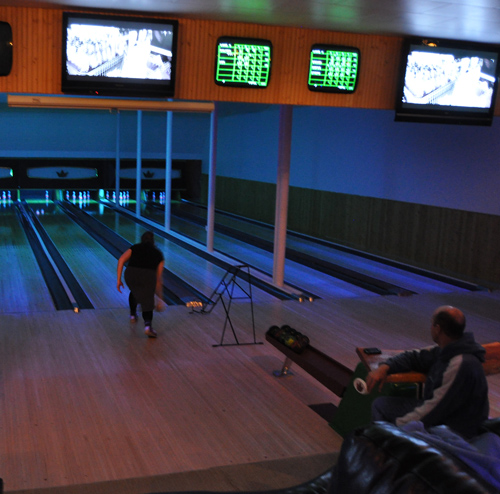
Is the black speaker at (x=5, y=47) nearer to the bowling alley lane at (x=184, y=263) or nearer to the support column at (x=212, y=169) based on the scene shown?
the bowling alley lane at (x=184, y=263)

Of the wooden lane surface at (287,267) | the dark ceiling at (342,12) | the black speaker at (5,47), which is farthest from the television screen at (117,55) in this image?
the wooden lane surface at (287,267)

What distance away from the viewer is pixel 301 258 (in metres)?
10.4

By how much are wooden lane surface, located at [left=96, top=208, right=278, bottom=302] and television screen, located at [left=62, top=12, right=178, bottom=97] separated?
318cm

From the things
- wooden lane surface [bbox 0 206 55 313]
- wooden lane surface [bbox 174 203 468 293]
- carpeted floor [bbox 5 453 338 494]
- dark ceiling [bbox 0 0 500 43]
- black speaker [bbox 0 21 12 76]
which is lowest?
wooden lane surface [bbox 0 206 55 313]

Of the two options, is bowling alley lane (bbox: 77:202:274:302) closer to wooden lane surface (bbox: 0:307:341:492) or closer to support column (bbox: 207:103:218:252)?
support column (bbox: 207:103:218:252)

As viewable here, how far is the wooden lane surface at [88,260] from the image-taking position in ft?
24.6

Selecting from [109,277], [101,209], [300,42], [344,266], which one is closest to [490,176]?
[344,266]

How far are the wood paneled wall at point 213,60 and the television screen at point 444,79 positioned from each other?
25cm

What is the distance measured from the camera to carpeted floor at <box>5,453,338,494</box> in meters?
3.25

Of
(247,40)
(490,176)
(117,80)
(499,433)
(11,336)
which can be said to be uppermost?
(247,40)

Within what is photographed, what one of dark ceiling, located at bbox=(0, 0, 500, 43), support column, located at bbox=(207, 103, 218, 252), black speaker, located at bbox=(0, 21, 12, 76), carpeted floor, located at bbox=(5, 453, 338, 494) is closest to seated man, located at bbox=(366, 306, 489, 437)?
carpeted floor, located at bbox=(5, 453, 338, 494)

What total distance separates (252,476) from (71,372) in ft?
6.78

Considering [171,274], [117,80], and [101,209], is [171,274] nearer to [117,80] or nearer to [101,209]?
[117,80]

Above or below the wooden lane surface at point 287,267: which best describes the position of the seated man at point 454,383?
above
